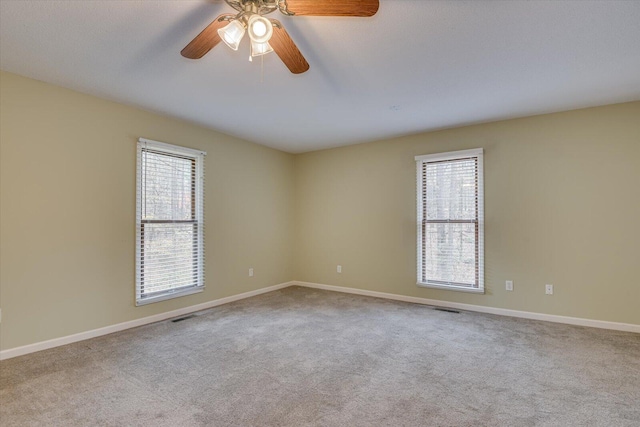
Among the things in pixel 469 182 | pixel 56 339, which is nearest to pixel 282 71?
pixel 469 182

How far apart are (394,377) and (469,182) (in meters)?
2.88

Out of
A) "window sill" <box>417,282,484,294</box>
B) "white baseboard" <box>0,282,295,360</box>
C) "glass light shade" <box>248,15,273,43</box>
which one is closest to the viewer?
"glass light shade" <box>248,15,273,43</box>

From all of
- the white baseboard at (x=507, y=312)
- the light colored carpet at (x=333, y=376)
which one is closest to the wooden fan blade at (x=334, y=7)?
the light colored carpet at (x=333, y=376)

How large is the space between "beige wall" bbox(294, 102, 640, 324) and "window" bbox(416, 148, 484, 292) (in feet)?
0.36

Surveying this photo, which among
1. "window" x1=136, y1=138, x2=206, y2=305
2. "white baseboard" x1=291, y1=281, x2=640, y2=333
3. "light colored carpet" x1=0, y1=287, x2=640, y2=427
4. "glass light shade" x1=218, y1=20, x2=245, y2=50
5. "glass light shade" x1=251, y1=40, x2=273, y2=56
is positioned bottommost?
"light colored carpet" x1=0, y1=287, x2=640, y2=427

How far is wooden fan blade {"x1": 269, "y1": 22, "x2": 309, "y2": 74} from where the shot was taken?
1836 mm

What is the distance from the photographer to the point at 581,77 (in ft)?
9.36

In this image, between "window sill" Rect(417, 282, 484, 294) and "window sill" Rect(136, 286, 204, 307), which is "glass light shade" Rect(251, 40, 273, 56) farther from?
"window sill" Rect(417, 282, 484, 294)

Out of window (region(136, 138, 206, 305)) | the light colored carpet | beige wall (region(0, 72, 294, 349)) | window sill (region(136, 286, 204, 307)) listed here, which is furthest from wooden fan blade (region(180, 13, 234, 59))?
window sill (region(136, 286, 204, 307))

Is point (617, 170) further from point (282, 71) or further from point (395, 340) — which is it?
point (282, 71)

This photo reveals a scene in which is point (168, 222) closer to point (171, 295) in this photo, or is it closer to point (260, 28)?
point (171, 295)

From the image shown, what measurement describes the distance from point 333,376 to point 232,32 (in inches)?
95.2

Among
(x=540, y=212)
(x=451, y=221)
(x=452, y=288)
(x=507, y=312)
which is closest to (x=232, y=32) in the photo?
(x=451, y=221)

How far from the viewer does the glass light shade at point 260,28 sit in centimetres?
170
